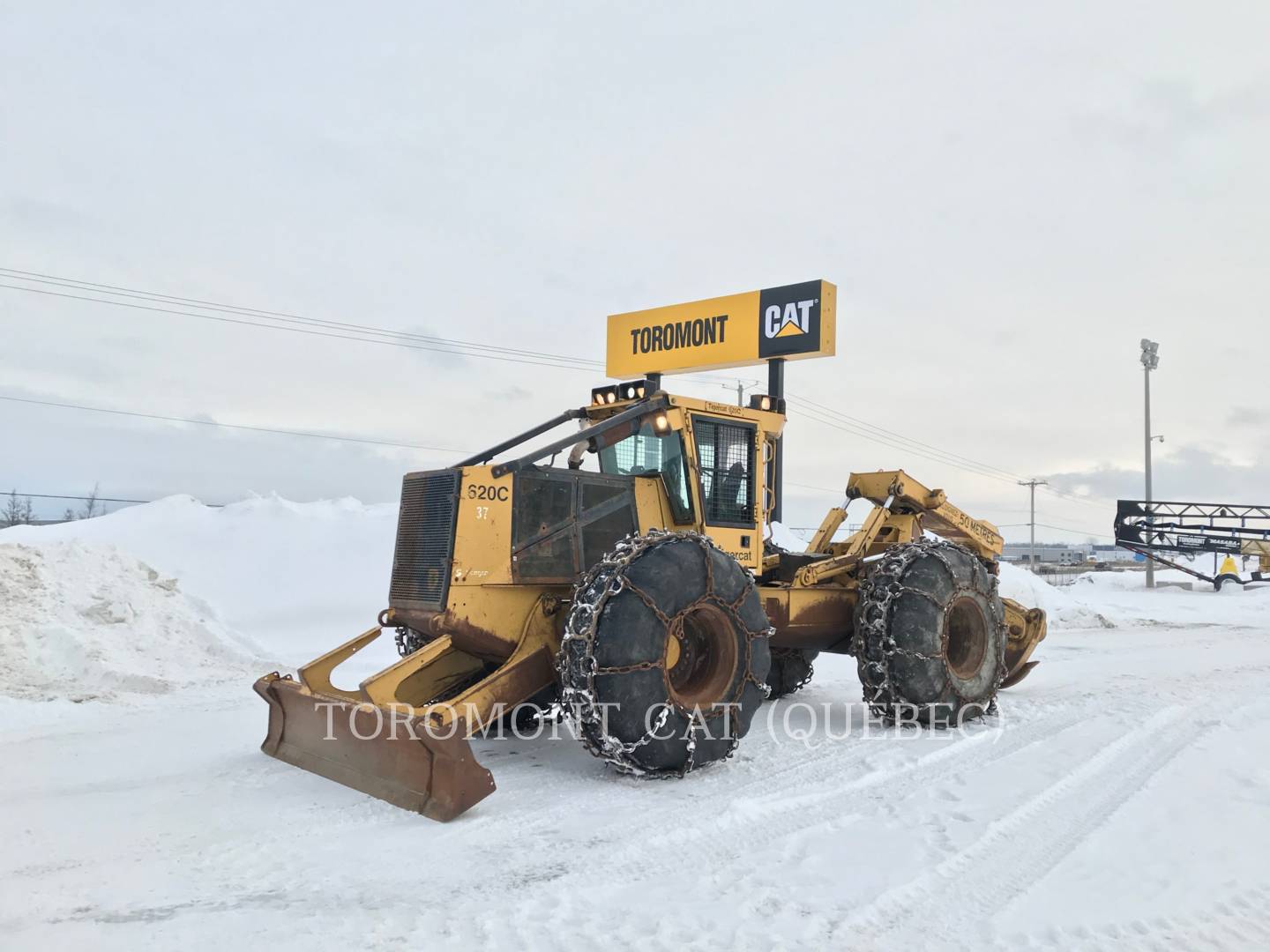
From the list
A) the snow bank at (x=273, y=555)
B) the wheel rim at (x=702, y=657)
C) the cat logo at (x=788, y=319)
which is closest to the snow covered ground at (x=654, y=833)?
the wheel rim at (x=702, y=657)

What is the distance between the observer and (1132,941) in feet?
12.0

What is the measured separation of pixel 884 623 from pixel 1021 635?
2.69 metres

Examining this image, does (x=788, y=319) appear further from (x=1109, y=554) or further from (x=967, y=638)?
(x=1109, y=554)

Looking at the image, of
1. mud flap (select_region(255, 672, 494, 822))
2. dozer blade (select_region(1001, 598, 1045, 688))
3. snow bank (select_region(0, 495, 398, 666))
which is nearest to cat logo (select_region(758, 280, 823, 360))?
snow bank (select_region(0, 495, 398, 666))

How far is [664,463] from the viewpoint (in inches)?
291

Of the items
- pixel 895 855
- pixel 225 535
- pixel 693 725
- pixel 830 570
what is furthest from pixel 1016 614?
pixel 225 535

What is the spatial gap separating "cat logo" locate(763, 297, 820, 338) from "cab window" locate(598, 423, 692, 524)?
16818 mm

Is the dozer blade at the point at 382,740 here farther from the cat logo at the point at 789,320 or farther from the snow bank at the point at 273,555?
the cat logo at the point at 789,320

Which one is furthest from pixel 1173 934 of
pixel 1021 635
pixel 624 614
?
pixel 1021 635

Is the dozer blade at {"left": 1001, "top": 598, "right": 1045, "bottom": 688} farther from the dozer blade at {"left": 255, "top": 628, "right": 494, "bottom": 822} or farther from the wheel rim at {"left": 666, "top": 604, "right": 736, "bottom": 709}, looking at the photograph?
the dozer blade at {"left": 255, "top": 628, "right": 494, "bottom": 822}

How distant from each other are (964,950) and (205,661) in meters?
9.23

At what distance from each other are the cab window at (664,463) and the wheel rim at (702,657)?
3.71ft

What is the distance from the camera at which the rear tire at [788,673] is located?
31.0ft

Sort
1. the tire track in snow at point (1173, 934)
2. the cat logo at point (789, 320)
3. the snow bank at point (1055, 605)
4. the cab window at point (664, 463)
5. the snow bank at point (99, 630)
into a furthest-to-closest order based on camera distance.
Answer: the cat logo at point (789, 320) < the snow bank at point (1055, 605) < the snow bank at point (99, 630) < the cab window at point (664, 463) < the tire track in snow at point (1173, 934)
